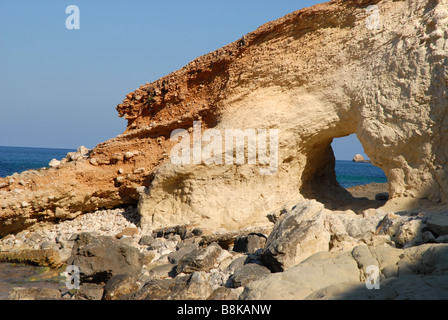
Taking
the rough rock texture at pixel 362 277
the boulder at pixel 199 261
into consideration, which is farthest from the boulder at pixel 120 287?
the rough rock texture at pixel 362 277

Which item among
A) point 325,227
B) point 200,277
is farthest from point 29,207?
point 325,227

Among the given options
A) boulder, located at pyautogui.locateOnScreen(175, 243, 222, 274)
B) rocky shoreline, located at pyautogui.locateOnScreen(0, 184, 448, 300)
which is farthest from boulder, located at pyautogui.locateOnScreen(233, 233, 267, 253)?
boulder, located at pyautogui.locateOnScreen(175, 243, 222, 274)

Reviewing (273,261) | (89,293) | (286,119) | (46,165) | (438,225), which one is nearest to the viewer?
(438,225)

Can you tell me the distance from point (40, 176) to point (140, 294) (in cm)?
538

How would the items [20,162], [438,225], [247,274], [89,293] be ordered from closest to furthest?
[438,225], [247,274], [89,293], [20,162]

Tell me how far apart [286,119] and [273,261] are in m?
3.68

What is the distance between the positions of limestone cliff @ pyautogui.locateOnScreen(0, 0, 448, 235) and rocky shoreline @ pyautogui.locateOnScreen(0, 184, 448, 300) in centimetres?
98

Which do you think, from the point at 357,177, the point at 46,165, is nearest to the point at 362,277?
the point at 46,165

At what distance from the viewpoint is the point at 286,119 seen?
27.2 ft

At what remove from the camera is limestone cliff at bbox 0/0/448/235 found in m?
6.77

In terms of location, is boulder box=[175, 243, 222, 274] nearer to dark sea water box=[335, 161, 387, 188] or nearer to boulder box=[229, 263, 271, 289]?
boulder box=[229, 263, 271, 289]

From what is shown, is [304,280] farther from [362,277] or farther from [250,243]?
[250,243]

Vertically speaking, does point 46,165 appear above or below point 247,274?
above

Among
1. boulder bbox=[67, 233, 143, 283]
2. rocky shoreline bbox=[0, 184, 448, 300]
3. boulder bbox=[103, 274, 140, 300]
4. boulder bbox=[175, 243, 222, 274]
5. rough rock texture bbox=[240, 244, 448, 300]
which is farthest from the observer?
boulder bbox=[67, 233, 143, 283]
